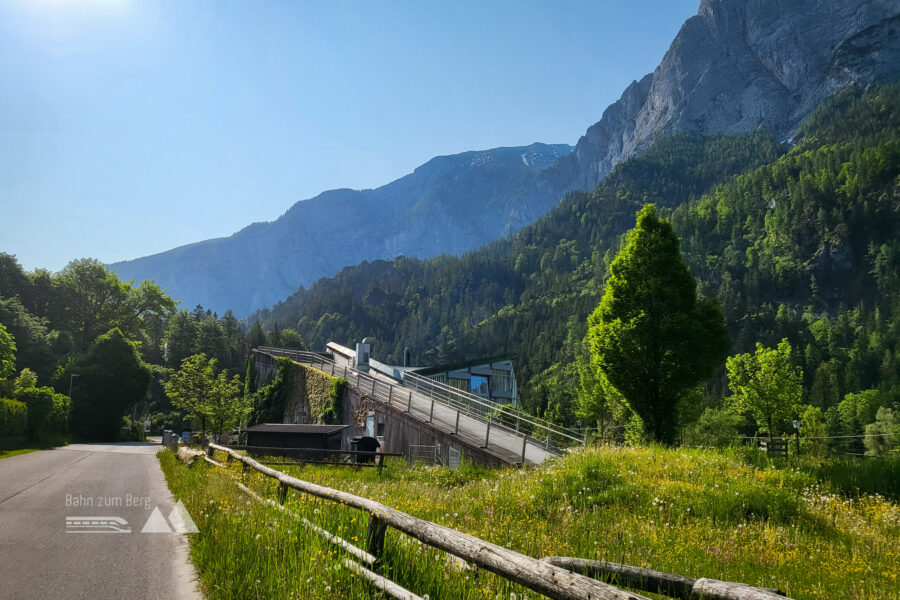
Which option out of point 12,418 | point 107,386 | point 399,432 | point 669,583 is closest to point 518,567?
point 669,583

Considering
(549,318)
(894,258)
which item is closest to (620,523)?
(549,318)

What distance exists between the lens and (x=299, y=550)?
5.42 metres

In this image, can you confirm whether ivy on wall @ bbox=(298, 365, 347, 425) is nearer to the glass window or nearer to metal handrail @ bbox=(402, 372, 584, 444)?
metal handrail @ bbox=(402, 372, 584, 444)

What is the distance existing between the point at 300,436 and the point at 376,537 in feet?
72.5

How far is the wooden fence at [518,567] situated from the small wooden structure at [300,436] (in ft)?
67.2

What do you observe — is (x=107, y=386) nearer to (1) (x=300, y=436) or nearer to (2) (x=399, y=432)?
(1) (x=300, y=436)

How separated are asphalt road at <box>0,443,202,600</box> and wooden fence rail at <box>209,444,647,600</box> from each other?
7.04 ft

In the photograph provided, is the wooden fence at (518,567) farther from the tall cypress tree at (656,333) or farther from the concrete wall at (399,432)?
the tall cypress tree at (656,333)

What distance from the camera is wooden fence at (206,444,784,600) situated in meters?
2.98

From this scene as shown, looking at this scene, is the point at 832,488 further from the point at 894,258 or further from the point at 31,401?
the point at 894,258

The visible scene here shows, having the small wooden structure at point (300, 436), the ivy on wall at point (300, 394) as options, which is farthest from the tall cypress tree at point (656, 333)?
the ivy on wall at point (300, 394)

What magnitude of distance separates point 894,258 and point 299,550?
173m

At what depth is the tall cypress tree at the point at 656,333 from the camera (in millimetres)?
20453

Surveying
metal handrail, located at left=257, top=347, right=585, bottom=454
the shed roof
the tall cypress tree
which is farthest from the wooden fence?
the shed roof
